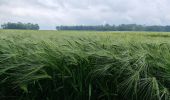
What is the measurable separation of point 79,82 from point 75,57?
0.56ft

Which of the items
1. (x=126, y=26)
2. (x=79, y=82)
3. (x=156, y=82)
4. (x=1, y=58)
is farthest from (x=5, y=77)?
(x=126, y=26)

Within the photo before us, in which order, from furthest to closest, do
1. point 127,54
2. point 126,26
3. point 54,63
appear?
1. point 126,26
2. point 127,54
3. point 54,63

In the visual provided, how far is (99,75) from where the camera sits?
2469mm

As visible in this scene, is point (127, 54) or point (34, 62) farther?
point (127, 54)

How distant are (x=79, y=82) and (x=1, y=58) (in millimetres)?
554

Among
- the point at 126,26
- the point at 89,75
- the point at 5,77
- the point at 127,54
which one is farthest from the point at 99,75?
the point at 126,26

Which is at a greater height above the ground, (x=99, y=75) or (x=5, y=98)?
(x=99, y=75)

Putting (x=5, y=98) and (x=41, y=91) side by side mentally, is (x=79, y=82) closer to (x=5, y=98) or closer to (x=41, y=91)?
(x=41, y=91)

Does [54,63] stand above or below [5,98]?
above

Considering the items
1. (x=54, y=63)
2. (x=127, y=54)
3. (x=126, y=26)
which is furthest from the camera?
(x=126, y=26)

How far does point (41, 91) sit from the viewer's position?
7.99 feet

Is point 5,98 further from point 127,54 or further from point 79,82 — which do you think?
point 127,54

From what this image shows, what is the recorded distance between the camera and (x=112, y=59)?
252 cm

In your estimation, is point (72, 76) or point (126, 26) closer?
point (72, 76)
